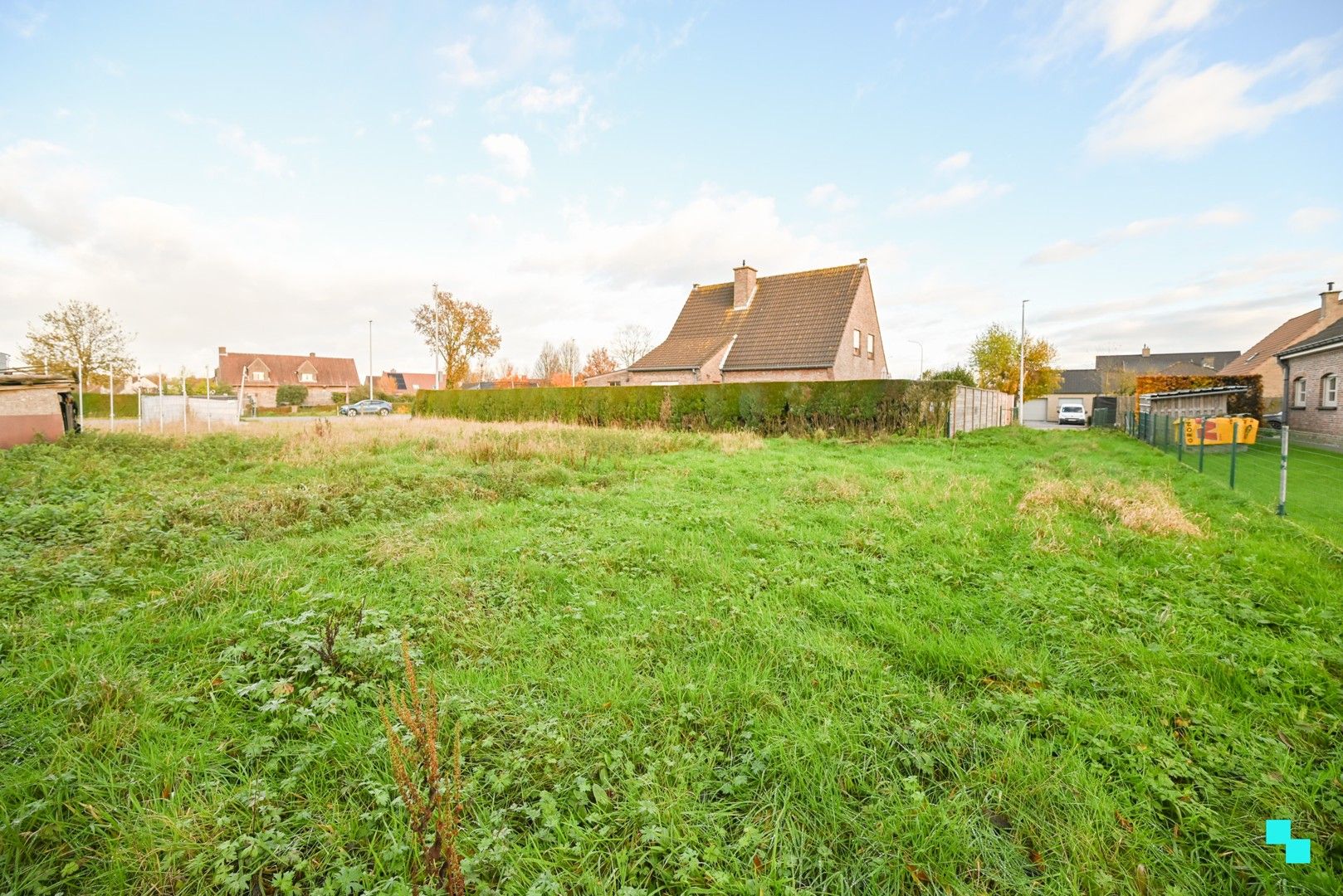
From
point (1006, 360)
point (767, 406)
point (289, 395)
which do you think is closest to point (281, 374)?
point (289, 395)

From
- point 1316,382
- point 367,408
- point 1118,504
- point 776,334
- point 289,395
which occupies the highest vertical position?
point 776,334

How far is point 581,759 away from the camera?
Result: 2543mm

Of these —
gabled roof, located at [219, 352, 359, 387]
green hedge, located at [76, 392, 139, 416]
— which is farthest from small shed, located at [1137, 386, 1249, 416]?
gabled roof, located at [219, 352, 359, 387]

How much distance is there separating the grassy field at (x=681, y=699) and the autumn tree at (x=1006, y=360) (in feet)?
147

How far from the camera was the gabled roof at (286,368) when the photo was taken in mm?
62594

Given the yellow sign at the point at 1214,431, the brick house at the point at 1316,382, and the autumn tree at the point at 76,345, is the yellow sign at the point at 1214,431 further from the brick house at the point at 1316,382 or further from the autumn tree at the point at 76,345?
the autumn tree at the point at 76,345

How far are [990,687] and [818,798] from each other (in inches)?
54.3

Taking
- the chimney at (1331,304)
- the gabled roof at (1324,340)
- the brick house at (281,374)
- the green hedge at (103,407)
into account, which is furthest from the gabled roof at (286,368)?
the chimney at (1331,304)

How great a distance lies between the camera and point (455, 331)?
42000mm

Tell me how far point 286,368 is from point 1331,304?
8951cm

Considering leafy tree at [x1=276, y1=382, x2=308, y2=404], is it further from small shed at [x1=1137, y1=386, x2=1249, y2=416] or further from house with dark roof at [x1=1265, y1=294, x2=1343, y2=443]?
house with dark roof at [x1=1265, y1=294, x2=1343, y2=443]

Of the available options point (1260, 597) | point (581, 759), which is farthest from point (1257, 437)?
point (581, 759)

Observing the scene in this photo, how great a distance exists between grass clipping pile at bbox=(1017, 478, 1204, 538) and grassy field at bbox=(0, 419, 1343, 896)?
9 centimetres

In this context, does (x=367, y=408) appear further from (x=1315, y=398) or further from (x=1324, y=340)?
(x=1315, y=398)
